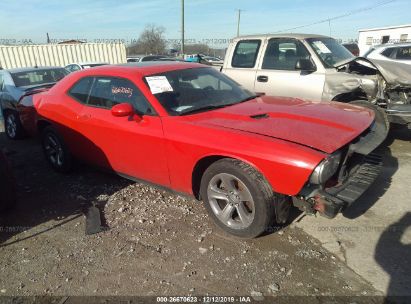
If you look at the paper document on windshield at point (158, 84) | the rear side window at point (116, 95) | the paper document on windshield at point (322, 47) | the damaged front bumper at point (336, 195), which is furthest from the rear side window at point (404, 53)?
the rear side window at point (116, 95)

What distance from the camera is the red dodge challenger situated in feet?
9.97

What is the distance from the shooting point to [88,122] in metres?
4.51

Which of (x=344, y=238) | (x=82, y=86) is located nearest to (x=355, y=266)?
(x=344, y=238)

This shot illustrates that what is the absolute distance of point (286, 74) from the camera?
20.8 ft

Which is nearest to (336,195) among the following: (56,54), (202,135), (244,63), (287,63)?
(202,135)

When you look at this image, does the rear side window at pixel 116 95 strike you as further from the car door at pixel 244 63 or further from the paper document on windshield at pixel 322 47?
the paper document on windshield at pixel 322 47

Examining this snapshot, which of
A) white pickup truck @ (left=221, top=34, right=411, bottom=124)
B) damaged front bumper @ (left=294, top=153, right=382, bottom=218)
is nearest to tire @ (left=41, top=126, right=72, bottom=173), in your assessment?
white pickup truck @ (left=221, top=34, right=411, bottom=124)

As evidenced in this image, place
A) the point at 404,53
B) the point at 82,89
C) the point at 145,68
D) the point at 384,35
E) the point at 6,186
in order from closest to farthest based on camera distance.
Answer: the point at 6,186, the point at 145,68, the point at 82,89, the point at 404,53, the point at 384,35

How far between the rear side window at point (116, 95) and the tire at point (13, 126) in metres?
3.66

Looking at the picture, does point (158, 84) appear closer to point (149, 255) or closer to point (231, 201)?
point (231, 201)

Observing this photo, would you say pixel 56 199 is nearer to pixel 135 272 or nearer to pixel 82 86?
pixel 82 86

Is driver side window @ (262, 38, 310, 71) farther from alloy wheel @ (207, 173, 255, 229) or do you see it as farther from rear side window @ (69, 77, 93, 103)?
alloy wheel @ (207, 173, 255, 229)

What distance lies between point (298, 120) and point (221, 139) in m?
0.82

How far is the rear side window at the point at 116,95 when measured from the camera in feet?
13.1
